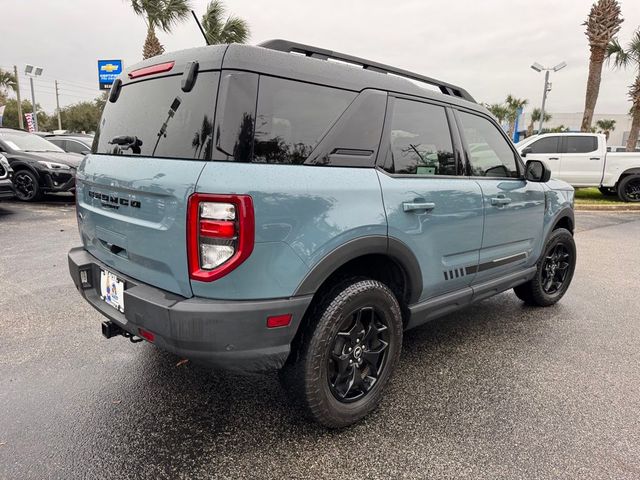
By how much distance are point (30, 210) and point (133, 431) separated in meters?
8.45

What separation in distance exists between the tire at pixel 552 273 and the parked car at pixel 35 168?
9.04 m

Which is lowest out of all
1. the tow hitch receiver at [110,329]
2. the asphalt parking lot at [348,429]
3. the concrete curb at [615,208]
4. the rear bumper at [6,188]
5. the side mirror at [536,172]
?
the asphalt parking lot at [348,429]

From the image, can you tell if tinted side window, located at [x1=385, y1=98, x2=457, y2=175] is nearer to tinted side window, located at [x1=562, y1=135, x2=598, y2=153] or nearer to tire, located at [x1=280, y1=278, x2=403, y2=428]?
tire, located at [x1=280, y1=278, x2=403, y2=428]

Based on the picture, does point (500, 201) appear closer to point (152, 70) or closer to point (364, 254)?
point (364, 254)

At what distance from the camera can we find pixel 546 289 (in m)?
4.18

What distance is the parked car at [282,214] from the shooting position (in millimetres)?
1821

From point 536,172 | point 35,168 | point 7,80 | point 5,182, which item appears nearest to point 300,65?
point 536,172

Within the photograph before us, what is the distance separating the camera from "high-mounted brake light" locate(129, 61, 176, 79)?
2.21 meters

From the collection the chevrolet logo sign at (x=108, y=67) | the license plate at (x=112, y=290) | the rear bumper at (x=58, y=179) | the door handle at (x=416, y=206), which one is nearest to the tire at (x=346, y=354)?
the door handle at (x=416, y=206)

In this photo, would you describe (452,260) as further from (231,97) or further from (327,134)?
(231,97)

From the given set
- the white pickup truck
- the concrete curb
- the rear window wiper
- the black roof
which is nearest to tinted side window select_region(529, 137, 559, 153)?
the white pickup truck

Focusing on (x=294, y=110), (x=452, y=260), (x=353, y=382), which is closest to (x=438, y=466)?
(x=353, y=382)

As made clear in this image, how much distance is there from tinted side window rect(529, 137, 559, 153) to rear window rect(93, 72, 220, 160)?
11.9 meters

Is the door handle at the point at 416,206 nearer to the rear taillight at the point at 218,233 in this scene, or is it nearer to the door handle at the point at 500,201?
the door handle at the point at 500,201
